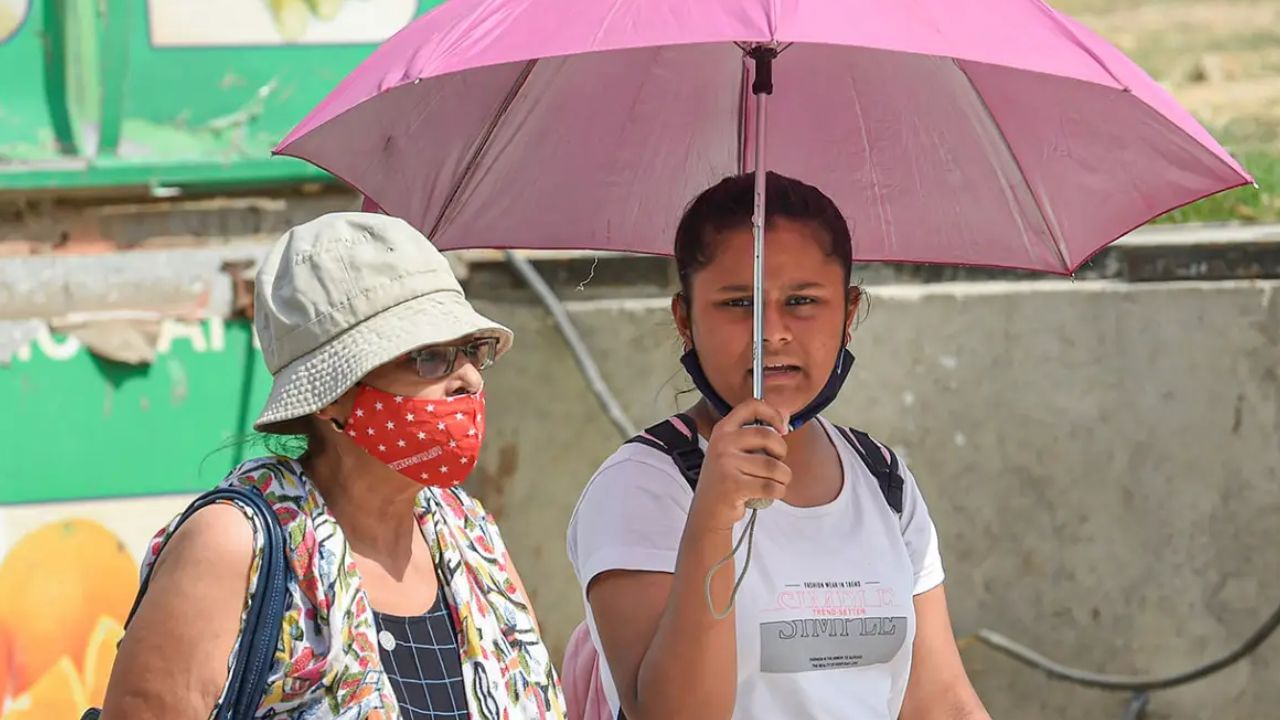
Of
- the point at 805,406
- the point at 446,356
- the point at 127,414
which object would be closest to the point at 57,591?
the point at 127,414

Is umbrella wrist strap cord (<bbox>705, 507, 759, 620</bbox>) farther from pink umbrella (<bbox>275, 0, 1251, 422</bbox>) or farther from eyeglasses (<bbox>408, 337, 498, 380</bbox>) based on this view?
pink umbrella (<bbox>275, 0, 1251, 422</bbox>)

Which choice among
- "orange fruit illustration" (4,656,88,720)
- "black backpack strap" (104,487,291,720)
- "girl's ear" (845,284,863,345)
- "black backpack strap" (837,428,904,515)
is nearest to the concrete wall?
"orange fruit illustration" (4,656,88,720)

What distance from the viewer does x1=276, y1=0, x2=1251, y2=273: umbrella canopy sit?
114 inches

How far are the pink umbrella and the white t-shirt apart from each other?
704mm

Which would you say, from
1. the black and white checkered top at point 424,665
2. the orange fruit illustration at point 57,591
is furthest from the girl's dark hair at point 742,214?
the orange fruit illustration at point 57,591

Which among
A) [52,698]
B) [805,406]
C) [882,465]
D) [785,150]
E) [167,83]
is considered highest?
[167,83]

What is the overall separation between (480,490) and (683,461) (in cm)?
298

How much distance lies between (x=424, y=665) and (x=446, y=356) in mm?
461

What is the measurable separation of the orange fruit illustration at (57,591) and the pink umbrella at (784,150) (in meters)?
2.67

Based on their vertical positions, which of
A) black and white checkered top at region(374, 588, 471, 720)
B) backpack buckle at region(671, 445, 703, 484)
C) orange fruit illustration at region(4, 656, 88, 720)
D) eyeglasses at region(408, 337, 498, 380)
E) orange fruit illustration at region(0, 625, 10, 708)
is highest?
eyeglasses at region(408, 337, 498, 380)

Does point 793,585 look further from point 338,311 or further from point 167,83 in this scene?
point 167,83

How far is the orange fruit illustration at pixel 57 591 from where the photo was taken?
5098 mm

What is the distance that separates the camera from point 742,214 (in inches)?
102

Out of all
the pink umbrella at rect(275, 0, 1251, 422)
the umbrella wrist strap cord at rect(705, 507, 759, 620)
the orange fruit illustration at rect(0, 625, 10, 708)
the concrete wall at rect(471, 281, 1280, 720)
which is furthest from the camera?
the concrete wall at rect(471, 281, 1280, 720)
